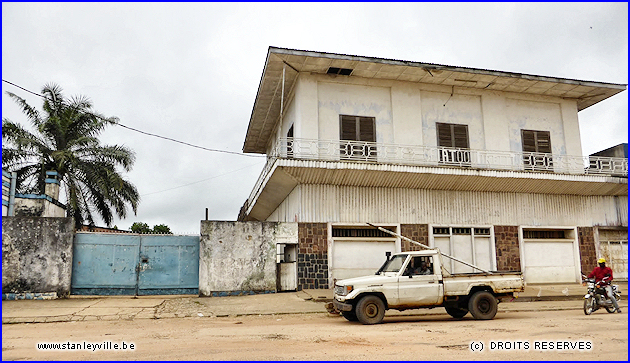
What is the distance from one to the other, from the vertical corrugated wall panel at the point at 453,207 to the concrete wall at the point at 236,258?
1628mm

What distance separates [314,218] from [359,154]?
2.87 metres

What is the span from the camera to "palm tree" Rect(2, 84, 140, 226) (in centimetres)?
2141

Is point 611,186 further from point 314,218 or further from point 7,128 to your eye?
point 7,128

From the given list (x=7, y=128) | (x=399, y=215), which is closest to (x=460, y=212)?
(x=399, y=215)

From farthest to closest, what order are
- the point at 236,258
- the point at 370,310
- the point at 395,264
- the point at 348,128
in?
the point at 348,128, the point at 236,258, the point at 395,264, the point at 370,310

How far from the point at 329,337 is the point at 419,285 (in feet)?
10.3

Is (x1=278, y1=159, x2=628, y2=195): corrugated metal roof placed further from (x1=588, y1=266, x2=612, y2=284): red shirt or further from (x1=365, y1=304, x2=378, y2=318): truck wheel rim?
(x1=365, y1=304, x2=378, y2=318): truck wheel rim

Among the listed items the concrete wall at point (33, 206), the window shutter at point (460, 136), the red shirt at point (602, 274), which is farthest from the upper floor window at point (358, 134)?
the concrete wall at point (33, 206)

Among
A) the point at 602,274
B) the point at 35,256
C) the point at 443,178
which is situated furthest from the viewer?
the point at 443,178

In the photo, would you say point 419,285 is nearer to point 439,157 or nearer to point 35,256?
point 439,157

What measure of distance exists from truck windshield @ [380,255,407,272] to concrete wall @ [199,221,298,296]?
5.61 meters

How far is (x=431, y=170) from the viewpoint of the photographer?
54.6 feet

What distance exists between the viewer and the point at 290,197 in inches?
730

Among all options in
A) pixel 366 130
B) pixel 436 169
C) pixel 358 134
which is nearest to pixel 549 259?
pixel 436 169
